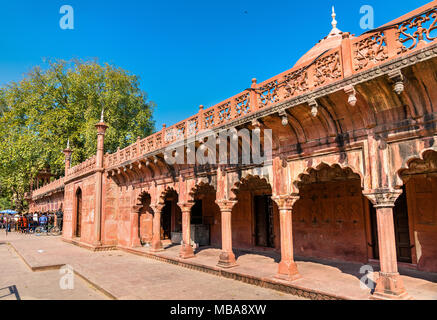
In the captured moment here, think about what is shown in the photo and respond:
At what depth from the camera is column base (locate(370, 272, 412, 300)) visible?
17.4ft

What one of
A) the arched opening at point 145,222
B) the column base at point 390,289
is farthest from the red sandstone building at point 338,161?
the arched opening at point 145,222

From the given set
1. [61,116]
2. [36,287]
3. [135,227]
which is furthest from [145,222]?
[61,116]

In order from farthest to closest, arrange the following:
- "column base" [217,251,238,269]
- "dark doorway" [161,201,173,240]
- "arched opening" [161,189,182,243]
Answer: "dark doorway" [161,201,173,240], "arched opening" [161,189,182,243], "column base" [217,251,238,269]

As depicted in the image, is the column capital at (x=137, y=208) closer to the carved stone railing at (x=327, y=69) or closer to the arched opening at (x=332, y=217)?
the carved stone railing at (x=327, y=69)

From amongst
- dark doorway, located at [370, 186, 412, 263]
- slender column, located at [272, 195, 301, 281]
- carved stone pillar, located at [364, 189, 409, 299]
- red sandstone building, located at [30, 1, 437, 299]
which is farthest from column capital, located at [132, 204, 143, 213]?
carved stone pillar, located at [364, 189, 409, 299]

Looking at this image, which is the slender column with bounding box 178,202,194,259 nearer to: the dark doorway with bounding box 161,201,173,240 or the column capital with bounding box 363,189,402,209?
the dark doorway with bounding box 161,201,173,240

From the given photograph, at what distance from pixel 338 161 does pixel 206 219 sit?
929cm

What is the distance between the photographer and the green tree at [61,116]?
1088 inches

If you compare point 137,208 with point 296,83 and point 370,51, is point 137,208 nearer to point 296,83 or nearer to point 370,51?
point 296,83

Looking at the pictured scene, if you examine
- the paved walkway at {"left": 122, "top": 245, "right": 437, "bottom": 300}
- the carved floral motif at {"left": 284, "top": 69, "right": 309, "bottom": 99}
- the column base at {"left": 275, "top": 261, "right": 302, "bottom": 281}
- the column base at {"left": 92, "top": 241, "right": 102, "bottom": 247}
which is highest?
the carved floral motif at {"left": 284, "top": 69, "right": 309, "bottom": 99}

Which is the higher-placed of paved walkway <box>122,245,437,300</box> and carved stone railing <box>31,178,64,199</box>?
carved stone railing <box>31,178,64,199</box>

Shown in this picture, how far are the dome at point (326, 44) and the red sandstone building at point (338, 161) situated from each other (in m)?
0.08

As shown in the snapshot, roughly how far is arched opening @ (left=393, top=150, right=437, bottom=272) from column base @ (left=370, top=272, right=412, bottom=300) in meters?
2.78
